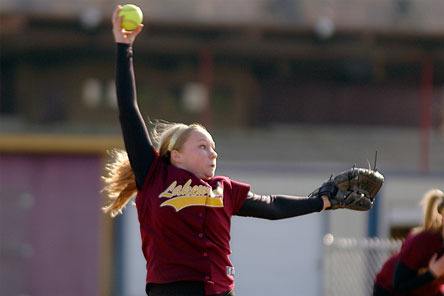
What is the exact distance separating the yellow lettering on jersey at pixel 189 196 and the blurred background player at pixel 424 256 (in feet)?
5.89

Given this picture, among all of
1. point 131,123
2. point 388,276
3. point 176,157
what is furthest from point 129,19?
point 388,276

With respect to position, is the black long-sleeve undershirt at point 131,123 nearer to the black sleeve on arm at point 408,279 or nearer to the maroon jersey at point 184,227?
the maroon jersey at point 184,227

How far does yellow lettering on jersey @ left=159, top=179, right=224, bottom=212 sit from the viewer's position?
475cm

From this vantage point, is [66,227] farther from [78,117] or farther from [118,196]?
[118,196]

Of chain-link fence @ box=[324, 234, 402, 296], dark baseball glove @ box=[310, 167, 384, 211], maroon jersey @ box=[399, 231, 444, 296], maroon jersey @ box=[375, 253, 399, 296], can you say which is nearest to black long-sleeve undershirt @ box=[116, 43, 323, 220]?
dark baseball glove @ box=[310, 167, 384, 211]

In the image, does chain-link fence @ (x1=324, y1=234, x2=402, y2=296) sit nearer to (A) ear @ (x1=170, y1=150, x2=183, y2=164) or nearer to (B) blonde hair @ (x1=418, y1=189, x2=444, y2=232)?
(B) blonde hair @ (x1=418, y1=189, x2=444, y2=232)

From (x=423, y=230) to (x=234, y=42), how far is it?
14808 mm

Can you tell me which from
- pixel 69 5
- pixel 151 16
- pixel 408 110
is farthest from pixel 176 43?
pixel 408 110

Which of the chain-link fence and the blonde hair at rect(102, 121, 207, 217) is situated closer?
the blonde hair at rect(102, 121, 207, 217)

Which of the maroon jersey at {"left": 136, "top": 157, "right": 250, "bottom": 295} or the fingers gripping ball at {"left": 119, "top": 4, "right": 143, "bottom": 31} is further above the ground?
the fingers gripping ball at {"left": 119, "top": 4, "right": 143, "bottom": 31}

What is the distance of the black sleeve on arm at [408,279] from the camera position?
6.17 meters

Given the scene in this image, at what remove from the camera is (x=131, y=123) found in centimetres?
481

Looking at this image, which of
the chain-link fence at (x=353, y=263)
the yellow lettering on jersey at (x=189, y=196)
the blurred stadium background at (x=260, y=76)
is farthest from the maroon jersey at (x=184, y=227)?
the blurred stadium background at (x=260, y=76)

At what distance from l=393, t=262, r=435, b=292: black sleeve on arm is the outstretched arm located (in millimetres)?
2000
